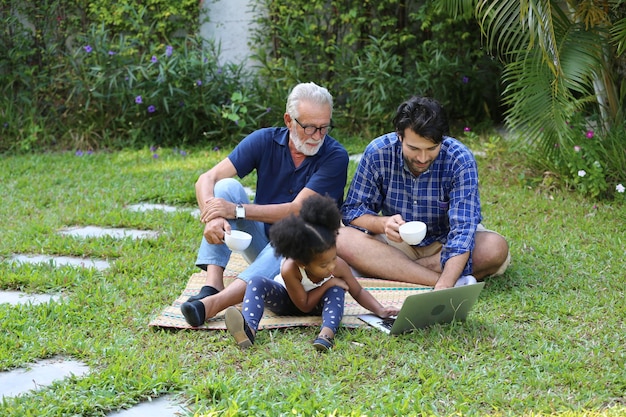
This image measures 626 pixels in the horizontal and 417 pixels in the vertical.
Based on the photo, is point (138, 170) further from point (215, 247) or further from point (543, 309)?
point (543, 309)

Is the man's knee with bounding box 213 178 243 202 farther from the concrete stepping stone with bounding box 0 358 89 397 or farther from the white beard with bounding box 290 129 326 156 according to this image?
the concrete stepping stone with bounding box 0 358 89 397

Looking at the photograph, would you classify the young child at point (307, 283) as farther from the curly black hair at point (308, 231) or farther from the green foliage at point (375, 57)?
the green foliage at point (375, 57)

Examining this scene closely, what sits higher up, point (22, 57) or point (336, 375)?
point (22, 57)

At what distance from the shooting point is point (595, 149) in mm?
5699

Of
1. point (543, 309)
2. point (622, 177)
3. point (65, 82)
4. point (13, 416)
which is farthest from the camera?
point (65, 82)

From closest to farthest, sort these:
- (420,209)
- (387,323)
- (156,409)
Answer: (156,409) → (387,323) → (420,209)

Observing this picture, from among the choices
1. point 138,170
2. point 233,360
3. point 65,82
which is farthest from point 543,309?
point 65,82

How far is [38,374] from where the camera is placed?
3010mm

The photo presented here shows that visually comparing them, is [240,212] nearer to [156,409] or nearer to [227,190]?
[227,190]

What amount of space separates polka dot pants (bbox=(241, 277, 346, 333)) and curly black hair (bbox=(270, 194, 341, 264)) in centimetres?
28

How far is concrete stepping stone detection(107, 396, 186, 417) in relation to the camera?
2.71 m

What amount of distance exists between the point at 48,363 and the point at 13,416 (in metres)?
0.51

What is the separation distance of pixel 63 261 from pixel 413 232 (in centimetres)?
214

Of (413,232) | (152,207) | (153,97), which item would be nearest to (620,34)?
(413,232)
